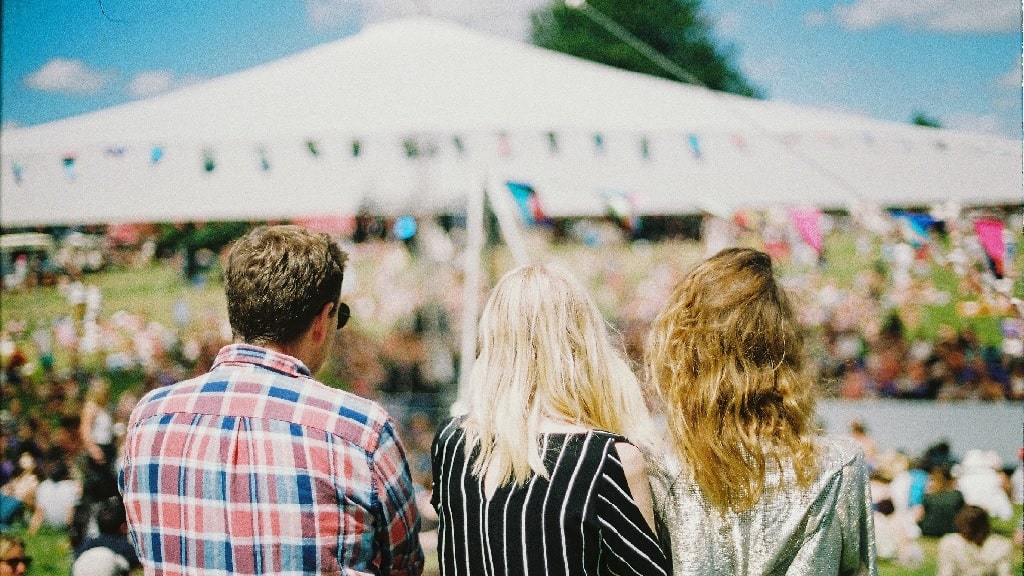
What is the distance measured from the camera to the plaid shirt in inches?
51.3

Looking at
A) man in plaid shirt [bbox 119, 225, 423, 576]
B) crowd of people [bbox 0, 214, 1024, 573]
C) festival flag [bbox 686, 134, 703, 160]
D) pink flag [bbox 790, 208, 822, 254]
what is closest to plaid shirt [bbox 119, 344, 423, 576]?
man in plaid shirt [bbox 119, 225, 423, 576]

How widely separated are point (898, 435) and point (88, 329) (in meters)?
9.68

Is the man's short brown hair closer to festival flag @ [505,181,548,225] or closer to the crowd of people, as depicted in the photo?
the crowd of people

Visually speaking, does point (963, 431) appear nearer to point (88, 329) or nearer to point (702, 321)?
point (702, 321)

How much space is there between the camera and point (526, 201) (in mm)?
4176

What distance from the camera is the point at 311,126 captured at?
12.8 feet

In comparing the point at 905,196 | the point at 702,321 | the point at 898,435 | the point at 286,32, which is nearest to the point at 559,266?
the point at 702,321

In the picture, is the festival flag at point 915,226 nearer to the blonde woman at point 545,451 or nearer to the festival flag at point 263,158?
the blonde woman at point 545,451

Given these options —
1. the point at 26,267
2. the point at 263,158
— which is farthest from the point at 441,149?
the point at 26,267

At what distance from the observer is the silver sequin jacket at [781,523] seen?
4.46 feet

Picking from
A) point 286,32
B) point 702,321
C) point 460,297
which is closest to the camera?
point 702,321

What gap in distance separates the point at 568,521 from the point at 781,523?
16.1 inches

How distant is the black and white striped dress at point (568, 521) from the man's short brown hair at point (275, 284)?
48 cm

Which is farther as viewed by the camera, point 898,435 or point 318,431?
point 898,435
